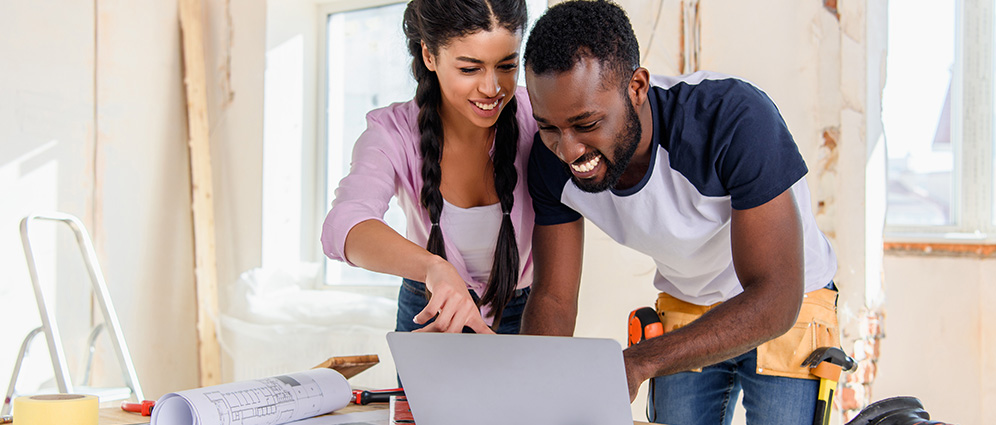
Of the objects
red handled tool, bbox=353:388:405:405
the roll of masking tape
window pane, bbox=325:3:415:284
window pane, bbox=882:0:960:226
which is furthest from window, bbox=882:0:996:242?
the roll of masking tape

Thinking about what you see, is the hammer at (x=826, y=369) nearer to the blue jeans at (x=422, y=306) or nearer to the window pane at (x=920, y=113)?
the blue jeans at (x=422, y=306)

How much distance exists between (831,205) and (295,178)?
2.20m

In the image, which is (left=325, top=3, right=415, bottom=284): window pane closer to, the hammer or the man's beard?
the man's beard

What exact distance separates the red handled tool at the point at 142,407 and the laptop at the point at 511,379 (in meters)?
0.39

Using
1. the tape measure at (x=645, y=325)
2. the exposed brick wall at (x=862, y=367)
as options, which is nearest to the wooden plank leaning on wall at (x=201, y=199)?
the tape measure at (x=645, y=325)

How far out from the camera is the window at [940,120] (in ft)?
9.86

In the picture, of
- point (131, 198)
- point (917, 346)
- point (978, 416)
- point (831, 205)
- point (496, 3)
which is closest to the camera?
point (496, 3)

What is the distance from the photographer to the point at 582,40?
1205mm

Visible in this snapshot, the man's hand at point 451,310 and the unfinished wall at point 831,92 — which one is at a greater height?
the unfinished wall at point 831,92

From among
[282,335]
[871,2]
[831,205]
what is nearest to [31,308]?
[282,335]

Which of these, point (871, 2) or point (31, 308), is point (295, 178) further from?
point (871, 2)

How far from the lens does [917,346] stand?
2949 millimetres

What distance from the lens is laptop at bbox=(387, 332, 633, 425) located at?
2.75ft

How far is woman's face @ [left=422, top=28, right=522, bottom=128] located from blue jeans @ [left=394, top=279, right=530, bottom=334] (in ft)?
1.31
